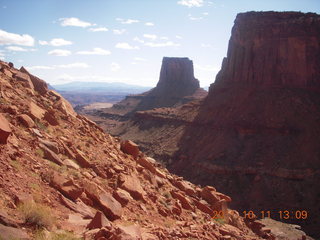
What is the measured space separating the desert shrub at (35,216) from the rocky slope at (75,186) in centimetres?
2

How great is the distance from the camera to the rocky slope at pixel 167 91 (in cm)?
9700

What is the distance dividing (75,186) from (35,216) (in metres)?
2.47

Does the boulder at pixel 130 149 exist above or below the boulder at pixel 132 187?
above

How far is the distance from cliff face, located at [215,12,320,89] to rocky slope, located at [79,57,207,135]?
4443cm

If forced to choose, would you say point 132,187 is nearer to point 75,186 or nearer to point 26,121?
point 75,186

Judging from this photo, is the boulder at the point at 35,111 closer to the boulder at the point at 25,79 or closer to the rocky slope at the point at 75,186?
the rocky slope at the point at 75,186

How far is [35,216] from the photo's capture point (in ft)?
21.2

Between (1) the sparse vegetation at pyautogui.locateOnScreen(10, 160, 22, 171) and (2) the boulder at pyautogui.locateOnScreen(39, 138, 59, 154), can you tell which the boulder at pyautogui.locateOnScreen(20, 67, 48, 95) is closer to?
(2) the boulder at pyautogui.locateOnScreen(39, 138, 59, 154)

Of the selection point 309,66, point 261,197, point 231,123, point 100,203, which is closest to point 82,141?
point 100,203

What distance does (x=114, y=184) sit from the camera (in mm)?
11094

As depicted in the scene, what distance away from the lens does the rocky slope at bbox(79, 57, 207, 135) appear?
3819 inches

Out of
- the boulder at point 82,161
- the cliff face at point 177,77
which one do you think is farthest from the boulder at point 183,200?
the cliff face at point 177,77

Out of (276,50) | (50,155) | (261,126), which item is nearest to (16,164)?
(50,155)

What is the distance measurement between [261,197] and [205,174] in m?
7.15
